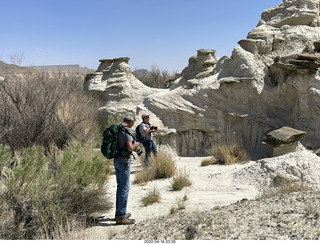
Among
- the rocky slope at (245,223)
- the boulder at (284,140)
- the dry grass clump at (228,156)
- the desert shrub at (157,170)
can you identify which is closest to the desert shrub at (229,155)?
the dry grass clump at (228,156)

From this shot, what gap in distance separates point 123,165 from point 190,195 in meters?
2.13

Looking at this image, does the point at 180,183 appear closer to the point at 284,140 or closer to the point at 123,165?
the point at 123,165

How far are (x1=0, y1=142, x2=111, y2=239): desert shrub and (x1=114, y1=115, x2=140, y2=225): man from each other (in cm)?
61

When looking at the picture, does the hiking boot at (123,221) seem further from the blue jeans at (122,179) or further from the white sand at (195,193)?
the white sand at (195,193)

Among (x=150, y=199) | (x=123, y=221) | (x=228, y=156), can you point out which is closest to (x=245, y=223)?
(x=123, y=221)

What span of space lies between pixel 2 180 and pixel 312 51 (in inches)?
413

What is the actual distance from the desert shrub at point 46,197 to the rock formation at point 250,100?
641cm

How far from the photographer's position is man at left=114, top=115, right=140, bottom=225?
16.0 feet

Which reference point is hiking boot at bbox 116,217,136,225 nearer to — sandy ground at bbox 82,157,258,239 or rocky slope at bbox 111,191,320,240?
sandy ground at bbox 82,157,258,239

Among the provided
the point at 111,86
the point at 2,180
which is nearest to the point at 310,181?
the point at 2,180

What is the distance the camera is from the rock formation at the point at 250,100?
1073 centimetres

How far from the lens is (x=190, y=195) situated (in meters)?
6.47

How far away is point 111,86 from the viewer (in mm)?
13578

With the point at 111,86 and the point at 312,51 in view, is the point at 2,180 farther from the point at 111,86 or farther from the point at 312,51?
the point at 312,51
